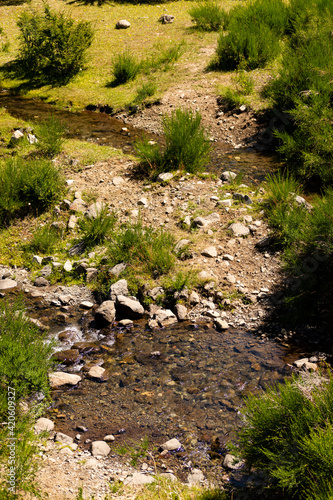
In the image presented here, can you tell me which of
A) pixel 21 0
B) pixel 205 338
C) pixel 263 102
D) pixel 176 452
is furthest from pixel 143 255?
pixel 21 0

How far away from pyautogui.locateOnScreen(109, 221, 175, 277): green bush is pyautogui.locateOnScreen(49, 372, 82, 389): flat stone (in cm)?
171

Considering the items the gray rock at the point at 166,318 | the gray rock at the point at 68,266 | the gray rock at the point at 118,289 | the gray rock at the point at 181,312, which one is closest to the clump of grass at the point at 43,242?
the gray rock at the point at 68,266

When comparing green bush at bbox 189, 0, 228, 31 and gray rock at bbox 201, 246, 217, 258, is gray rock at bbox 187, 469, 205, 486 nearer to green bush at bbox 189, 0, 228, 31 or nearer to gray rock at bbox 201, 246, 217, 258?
gray rock at bbox 201, 246, 217, 258

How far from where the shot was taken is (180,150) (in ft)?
24.0

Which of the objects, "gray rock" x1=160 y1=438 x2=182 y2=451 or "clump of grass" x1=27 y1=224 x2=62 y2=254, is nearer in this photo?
"gray rock" x1=160 y1=438 x2=182 y2=451

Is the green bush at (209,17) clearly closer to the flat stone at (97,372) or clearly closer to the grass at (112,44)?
the grass at (112,44)

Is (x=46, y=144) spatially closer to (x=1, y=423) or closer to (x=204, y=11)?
(x=1, y=423)

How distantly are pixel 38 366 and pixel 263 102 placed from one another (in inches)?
295

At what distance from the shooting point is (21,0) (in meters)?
18.1

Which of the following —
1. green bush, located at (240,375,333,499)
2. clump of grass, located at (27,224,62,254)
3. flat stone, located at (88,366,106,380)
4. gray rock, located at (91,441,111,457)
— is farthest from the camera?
clump of grass, located at (27,224,62,254)

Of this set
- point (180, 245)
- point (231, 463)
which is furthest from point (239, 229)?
point (231, 463)

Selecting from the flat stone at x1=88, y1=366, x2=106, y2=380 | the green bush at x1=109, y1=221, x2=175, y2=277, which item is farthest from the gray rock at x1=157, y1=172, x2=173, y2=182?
the flat stone at x1=88, y1=366, x2=106, y2=380

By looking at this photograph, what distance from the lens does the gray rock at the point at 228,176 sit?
7199 millimetres

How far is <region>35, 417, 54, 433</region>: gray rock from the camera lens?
3.65m
